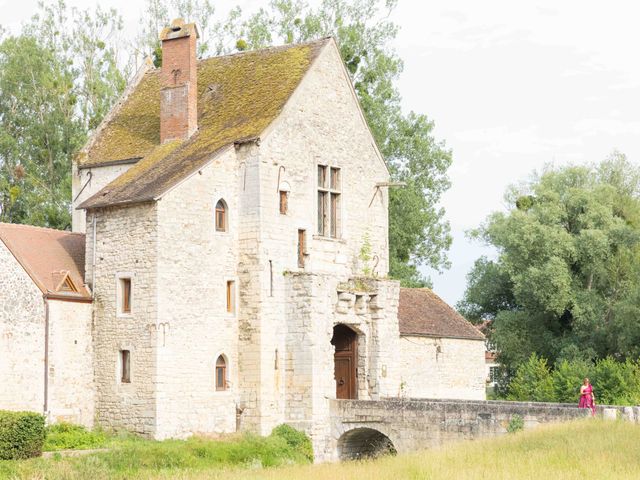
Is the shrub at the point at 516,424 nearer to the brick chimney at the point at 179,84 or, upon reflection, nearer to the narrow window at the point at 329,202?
the narrow window at the point at 329,202

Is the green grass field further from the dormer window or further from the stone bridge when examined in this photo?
the dormer window

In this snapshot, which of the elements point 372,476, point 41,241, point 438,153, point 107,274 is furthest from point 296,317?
point 438,153

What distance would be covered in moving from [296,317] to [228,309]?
2.02 meters

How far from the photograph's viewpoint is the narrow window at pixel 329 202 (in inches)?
1411

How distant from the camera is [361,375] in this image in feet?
118

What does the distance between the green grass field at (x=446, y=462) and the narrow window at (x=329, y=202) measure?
8710 millimetres

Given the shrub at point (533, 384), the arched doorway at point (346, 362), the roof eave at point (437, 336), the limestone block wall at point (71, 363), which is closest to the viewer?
the limestone block wall at point (71, 363)

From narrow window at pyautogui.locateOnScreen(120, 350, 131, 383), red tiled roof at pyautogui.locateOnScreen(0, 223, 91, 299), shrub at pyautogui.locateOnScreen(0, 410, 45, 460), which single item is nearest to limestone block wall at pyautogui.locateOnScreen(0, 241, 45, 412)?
red tiled roof at pyautogui.locateOnScreen(0, 223, 91, 299)

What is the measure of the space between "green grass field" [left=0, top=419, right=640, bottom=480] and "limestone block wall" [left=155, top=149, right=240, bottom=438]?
1.98 m

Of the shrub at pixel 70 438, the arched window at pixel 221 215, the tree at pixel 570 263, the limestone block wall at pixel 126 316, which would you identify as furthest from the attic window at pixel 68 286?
the tree at pixel 570 263

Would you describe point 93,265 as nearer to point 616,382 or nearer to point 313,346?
point 313,346

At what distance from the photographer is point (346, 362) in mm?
36562

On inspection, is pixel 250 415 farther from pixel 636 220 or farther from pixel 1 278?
pixel 636 220

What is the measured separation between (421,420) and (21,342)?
36.4 ft
